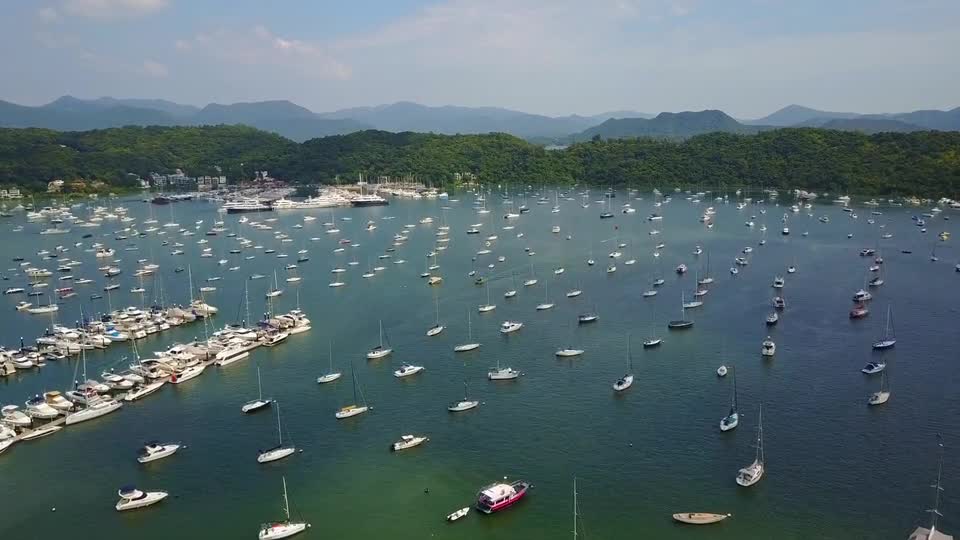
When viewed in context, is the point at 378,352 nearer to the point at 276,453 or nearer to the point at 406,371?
the point at 406,371

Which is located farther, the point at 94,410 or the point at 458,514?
the point at 94,410

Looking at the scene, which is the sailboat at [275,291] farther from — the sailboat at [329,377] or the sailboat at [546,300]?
the sailboat at [546,300]

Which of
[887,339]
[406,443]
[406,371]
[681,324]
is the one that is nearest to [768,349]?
[681,324]

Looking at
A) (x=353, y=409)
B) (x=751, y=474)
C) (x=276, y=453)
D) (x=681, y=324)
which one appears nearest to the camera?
(x=751, y=474)

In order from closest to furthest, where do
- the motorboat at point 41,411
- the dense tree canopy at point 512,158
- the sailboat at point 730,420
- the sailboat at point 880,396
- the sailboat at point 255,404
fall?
the sailboat at point 730,420, the sailboat at point 880,396, the motorboat at point 41,411, the sailboat at point 255,404, the dense tree canopy at point 512,158

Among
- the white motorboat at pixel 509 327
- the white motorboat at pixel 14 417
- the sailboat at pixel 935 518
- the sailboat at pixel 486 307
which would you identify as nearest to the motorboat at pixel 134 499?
the white motorboat at pixel 14 417

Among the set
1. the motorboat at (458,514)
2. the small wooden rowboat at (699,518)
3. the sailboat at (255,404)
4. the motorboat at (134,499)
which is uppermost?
the sailboat at (255,404)
